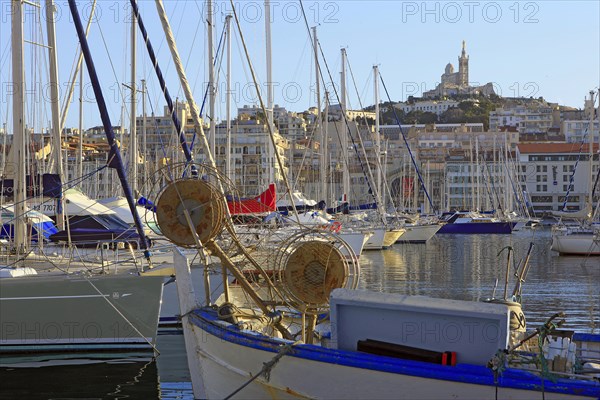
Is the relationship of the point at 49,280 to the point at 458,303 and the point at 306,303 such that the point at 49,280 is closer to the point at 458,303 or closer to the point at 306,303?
the point at 306,303

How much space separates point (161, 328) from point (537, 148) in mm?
135427

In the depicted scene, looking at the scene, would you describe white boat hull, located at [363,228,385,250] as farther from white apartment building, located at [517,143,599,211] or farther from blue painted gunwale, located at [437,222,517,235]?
white apartment building, located at [517,143,599,211]

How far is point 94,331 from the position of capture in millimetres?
16844

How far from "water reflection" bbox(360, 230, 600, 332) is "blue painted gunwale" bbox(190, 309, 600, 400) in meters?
7.90

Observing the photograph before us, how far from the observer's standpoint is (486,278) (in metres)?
34.2

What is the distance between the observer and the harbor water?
1461cm

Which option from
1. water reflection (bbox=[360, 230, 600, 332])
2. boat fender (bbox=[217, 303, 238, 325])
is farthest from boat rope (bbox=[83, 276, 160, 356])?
water reflection (bbox=[360, 230, 600, 332])

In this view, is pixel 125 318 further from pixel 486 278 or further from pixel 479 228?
pixel 479 228

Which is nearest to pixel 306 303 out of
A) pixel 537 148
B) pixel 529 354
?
pixel 529 354

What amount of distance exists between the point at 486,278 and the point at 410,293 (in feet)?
23.7

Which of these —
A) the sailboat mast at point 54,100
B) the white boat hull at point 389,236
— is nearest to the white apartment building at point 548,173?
the white boat hull at point 389,236

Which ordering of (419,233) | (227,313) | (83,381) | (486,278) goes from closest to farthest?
1. (227,313)
2. (83,381)
3. (486,278)
4. (419,233)

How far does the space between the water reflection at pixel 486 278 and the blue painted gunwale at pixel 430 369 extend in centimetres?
790

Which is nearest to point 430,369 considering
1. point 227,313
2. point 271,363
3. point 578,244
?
point 271,363
